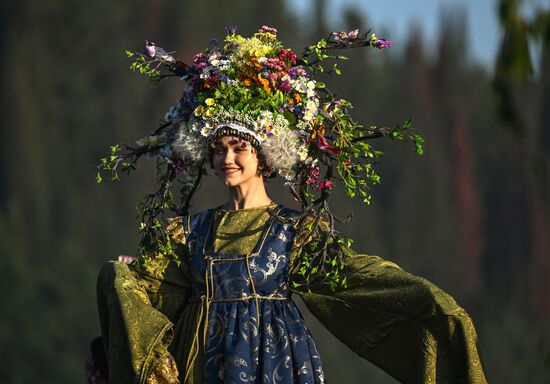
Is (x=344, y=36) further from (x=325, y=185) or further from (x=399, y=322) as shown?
(x=399, y=322)

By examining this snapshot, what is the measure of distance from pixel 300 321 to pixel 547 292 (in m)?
33.5

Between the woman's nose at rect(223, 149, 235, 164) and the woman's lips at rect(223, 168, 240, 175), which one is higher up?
the woman's nose at rect(223, 149, 235, 164)

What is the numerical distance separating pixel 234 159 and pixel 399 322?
112 centimetres

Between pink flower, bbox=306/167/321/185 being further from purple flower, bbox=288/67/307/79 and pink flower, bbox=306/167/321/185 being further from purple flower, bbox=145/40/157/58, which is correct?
purple flower, bbox=145/40/157/58

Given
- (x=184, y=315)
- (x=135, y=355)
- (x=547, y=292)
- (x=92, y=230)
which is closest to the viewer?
(x=135, y=355)

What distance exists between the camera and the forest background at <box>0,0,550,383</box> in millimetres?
30156

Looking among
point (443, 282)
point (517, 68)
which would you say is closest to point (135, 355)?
point (517, 68)

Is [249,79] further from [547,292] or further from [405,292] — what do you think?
[547,292]

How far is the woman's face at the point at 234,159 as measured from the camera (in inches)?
266

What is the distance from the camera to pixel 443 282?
39.6m

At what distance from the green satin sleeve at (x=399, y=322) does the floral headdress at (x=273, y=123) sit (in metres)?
0.23

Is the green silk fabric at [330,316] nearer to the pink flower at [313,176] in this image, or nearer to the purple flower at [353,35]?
the pink flower at [313,176]

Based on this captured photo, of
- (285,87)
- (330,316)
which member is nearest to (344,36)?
(285,87)

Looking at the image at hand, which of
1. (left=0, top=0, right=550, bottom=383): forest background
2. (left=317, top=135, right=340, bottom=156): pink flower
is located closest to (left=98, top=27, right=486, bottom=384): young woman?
(left=317, top=135, right=340, bottom=156): pink flower
